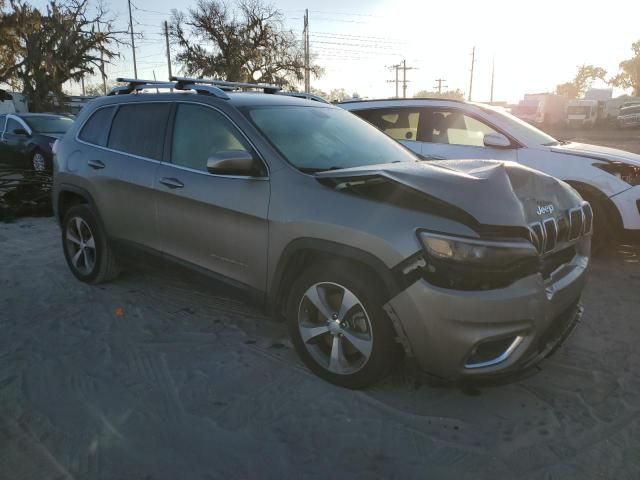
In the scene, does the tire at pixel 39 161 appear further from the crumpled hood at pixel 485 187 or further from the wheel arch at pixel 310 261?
the crumpled hood at pixel 485 187

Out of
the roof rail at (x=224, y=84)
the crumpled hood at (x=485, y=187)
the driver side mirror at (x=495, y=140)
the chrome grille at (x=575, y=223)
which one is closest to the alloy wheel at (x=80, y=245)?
the roof rail at (x=224, y=84)

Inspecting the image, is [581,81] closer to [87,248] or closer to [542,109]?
[542,109]

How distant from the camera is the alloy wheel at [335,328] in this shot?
271 centimetres

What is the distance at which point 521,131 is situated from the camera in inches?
223

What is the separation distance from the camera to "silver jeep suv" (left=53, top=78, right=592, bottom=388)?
2.39 metres

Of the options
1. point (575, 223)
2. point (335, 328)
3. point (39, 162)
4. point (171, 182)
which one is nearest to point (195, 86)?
point (171, 182)

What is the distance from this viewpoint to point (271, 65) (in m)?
42.7

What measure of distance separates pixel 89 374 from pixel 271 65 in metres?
42.6

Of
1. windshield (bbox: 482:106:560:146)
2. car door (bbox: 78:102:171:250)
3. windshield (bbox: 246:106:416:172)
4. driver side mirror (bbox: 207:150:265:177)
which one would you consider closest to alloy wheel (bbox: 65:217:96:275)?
car door (bbox: 78:102:171:250)

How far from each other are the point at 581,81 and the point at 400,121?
11444cm

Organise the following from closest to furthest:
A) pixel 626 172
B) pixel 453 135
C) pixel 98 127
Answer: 1. pixel 98 127
2. pixel 626 172
3. pixel 453 135

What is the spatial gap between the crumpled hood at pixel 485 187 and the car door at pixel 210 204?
54 centimetres

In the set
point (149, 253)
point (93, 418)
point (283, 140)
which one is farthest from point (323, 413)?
point (149, 253)

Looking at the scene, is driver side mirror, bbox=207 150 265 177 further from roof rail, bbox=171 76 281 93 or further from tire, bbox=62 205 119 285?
tire, bbox=62 205 119 285
